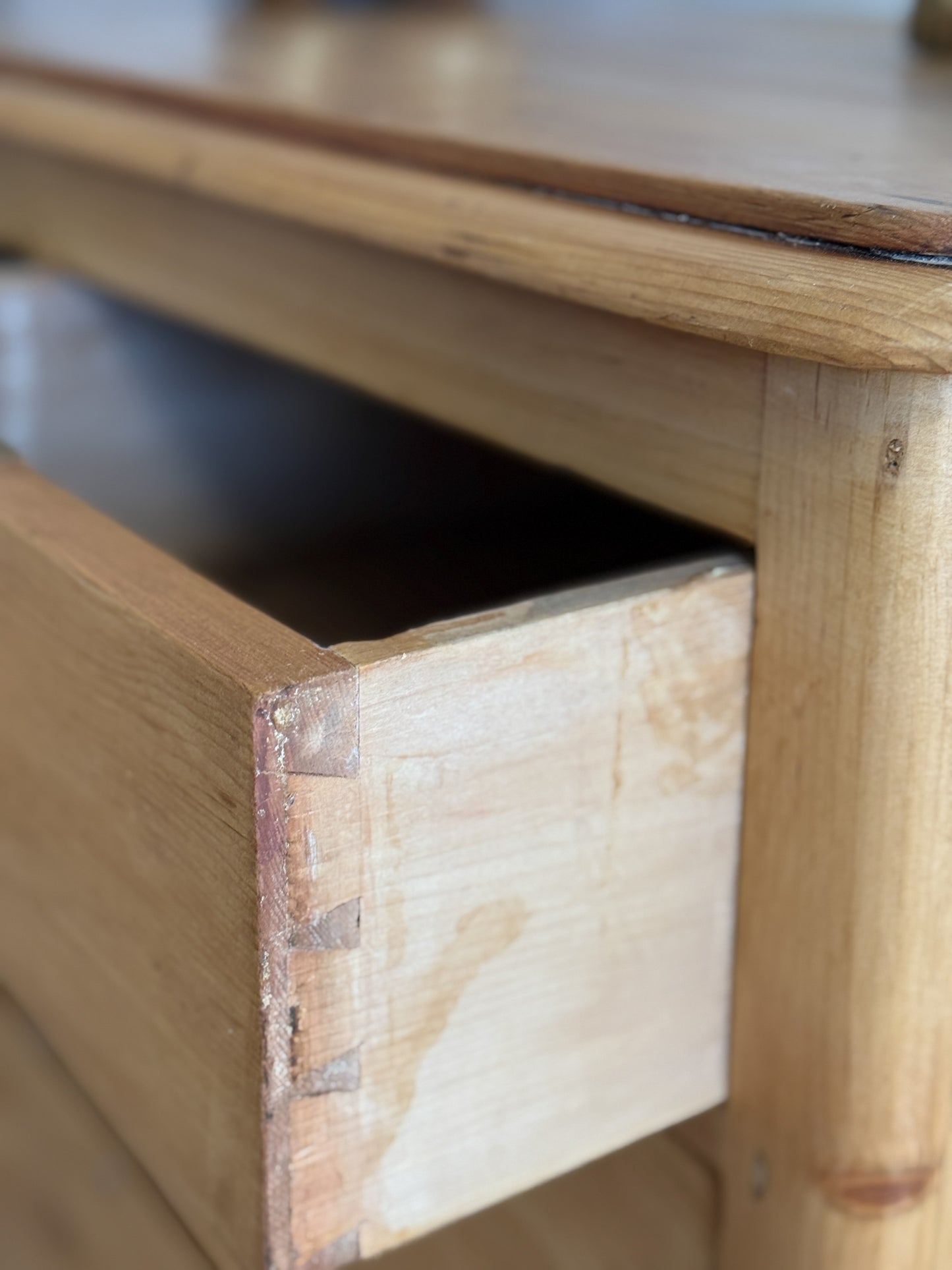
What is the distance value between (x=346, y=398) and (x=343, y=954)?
561 millimetres

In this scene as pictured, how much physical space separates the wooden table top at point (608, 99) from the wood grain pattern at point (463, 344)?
0.13ft

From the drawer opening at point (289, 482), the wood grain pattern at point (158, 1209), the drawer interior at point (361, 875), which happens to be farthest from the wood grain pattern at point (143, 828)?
the drawer opening at point (289, 482)

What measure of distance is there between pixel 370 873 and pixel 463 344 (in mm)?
218

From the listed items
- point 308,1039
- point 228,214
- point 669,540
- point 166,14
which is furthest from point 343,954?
point 166,14

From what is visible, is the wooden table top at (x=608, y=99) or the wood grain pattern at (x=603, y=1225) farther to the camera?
the wood grain pattern at (x=603, y=1225)

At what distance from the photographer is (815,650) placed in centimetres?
40

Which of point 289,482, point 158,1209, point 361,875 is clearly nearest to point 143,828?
point 361,875

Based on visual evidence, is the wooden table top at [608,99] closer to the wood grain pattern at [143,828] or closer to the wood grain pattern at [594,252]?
the wood grain pattern at [594,252]

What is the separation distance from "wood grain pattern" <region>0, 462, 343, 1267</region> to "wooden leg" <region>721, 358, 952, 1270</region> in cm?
14

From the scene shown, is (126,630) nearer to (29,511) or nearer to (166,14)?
(29,511)

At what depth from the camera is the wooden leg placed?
1.23ft

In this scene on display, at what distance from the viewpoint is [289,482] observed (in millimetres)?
875

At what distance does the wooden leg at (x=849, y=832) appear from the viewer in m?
0.37

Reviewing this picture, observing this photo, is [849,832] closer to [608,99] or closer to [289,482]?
[608,99]
